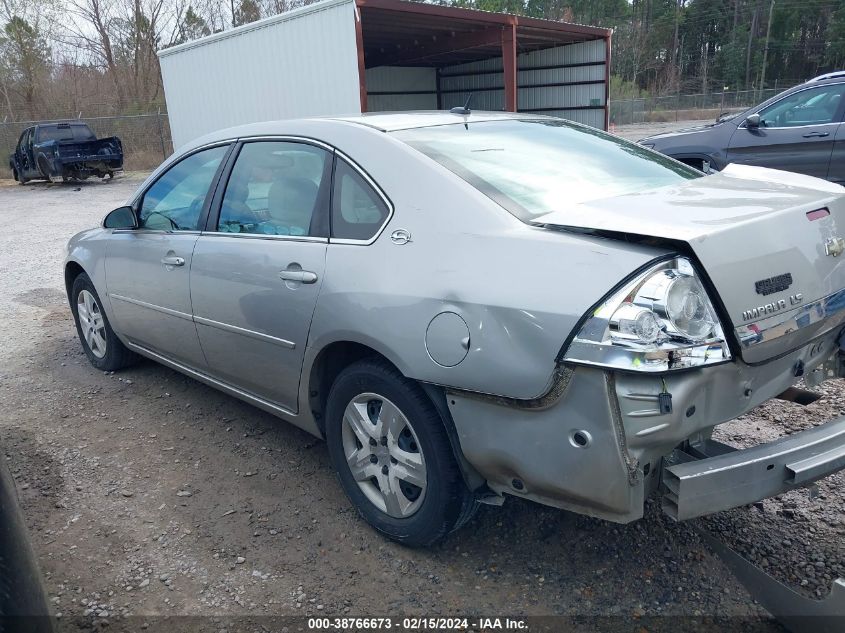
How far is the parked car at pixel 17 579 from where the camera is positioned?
5.50 feet

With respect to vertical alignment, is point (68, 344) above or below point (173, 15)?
below

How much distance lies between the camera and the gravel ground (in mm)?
2555

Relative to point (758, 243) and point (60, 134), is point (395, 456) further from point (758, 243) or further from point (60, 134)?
point (60, 134)

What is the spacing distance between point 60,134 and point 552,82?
1461 cm

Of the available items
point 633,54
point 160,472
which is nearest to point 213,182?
point 160,472

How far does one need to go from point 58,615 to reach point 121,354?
8.28ft

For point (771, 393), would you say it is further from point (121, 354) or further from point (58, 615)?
point (121, 354)

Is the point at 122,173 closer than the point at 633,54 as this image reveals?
Yes

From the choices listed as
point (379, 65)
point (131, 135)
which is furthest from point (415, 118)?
point (131, 135)

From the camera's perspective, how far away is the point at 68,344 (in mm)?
5746

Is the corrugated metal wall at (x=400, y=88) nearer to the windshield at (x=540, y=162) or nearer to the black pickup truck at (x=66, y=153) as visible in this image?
the black pickup truck at (x=66, y=153)

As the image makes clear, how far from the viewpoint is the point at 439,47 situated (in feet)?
49.0

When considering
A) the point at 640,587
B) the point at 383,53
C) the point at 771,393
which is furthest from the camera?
the point at 383,53

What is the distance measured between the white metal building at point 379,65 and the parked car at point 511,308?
22.6 feet
